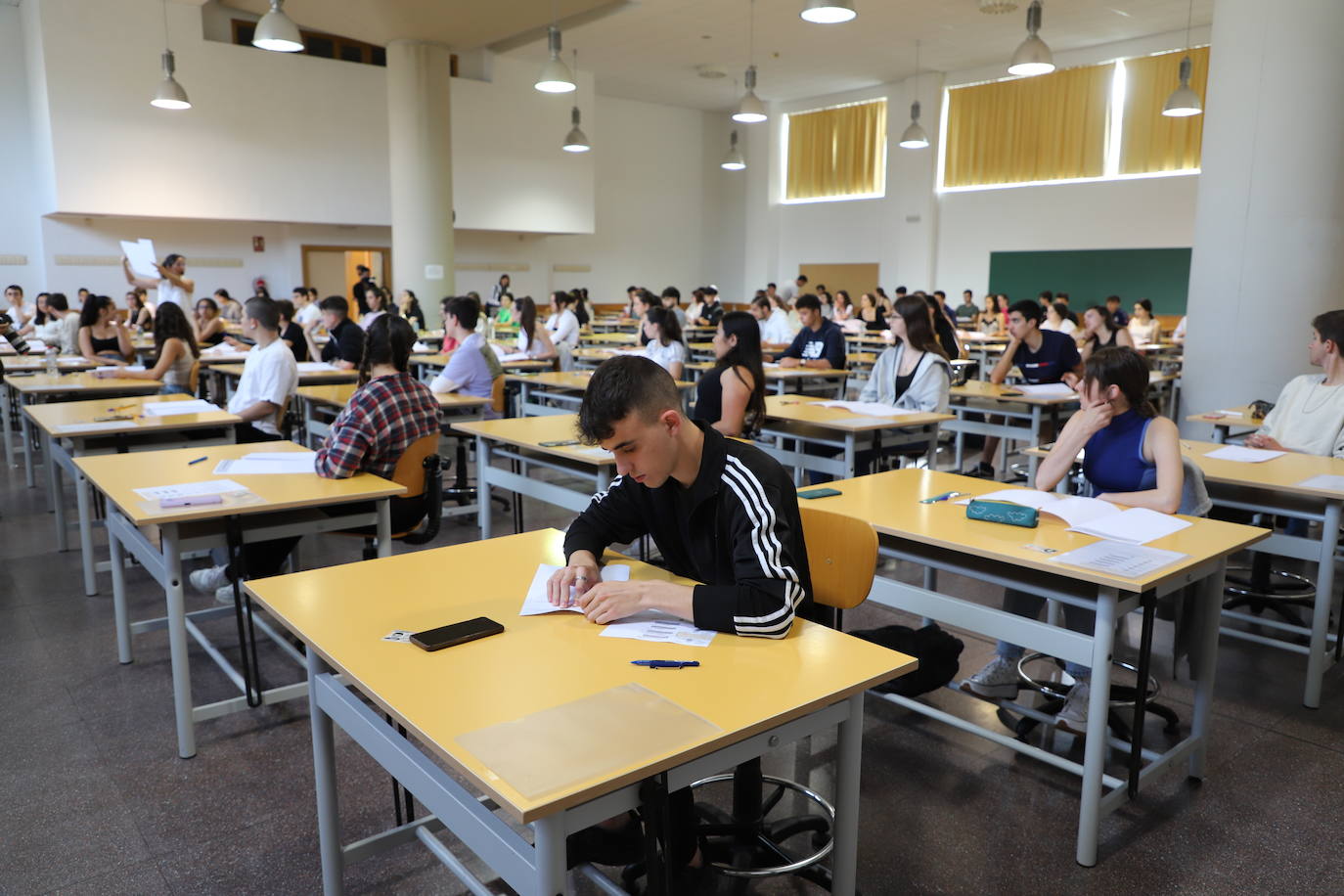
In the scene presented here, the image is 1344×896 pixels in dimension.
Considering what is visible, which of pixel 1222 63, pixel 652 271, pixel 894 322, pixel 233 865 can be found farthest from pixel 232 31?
pixel 233 865

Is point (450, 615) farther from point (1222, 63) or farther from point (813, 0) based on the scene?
point (1222, 63)

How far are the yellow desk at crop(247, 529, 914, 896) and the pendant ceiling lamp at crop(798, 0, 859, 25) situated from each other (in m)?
4.71

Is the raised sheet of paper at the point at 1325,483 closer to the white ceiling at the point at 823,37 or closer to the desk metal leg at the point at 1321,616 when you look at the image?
the desk metal leg at the point at 1321,616

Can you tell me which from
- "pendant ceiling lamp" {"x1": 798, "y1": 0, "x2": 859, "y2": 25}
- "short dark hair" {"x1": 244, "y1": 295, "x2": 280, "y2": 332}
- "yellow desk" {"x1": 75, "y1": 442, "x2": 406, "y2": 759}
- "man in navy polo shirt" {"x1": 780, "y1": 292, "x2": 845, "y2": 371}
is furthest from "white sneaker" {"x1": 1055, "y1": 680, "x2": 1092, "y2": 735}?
"man in navy polo shirt" {"x1": 780, "y1": 292, "x2": 845, "y2": 371}

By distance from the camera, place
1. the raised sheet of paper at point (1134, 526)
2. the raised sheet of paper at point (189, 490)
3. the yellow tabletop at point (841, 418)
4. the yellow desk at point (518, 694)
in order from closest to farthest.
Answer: the yellow desk at point (518, 694), the raised sheet of paper at point (1134, 526), the raised sheet of paper at point (189, 490), the yellow tabletop at point (841, 418)

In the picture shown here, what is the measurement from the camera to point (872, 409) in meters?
4.75

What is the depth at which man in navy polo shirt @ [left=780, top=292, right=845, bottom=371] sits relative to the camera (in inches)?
292

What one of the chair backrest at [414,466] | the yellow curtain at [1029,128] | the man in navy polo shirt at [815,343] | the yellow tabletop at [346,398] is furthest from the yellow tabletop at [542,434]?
the yellow curtain at [1029,128]

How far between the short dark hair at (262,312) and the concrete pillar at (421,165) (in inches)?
297

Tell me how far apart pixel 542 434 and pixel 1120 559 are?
2564 millimetres

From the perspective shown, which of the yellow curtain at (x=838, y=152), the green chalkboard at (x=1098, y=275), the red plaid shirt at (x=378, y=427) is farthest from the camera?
the yellow curtain at (x=838, y=152)

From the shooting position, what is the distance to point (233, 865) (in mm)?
2145

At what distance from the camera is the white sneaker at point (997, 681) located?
2859 millimetres

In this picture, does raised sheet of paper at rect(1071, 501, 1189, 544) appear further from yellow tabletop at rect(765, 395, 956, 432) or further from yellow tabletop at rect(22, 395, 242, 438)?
yellow tabletop at rect(22, 395, 242, 438)
